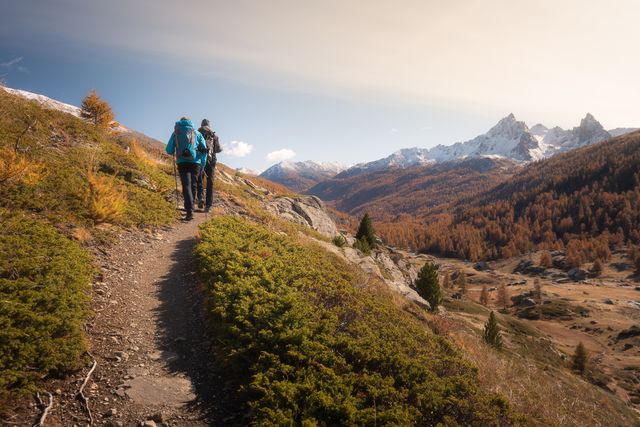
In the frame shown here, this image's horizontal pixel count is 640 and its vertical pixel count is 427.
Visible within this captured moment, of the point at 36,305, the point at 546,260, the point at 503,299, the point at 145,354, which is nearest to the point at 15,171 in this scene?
the point at 36,305

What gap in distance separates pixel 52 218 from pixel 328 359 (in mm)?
9055

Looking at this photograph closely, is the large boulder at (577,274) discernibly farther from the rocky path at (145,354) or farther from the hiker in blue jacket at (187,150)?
the rocky path at (145,354)

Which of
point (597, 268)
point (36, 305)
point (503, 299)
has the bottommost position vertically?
point (503, 299)

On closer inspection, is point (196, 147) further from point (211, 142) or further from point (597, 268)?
point (597, 268)

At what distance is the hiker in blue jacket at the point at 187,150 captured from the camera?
548 inches

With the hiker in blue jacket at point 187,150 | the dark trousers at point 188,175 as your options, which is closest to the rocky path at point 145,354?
the dark trousers at point 188,175

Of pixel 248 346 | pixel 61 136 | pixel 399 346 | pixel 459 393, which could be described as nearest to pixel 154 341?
pixel 248 346

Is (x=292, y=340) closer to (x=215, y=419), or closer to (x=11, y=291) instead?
(x=215, y=419)

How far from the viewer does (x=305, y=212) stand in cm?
3678

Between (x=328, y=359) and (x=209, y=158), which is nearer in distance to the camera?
(x=328, y=359)

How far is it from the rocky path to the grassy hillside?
1.71 ft

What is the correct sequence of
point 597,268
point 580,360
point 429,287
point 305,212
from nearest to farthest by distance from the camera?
point 305,212 < point 429,287 < point 580,360 < point 597,268

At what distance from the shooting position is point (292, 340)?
6.54 meters

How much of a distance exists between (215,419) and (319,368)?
189 cm
